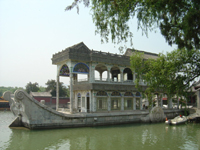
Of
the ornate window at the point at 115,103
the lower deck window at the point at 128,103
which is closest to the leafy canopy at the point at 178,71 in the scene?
the ornate window at the point at 115,103

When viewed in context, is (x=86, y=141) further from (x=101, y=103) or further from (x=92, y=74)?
(x=92, y=74)

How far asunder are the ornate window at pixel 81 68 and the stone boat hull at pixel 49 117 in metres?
3.54

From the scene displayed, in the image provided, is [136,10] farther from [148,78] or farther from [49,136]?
[49,136]

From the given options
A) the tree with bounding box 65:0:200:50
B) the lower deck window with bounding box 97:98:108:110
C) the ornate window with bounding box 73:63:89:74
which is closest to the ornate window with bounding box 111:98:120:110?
the lower deck window with bounding box 97:98:108:110

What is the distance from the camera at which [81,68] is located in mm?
16438

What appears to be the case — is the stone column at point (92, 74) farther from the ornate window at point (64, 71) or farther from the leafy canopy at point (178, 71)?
the leafy canopy at point (178, 71)

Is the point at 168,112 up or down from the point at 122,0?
down

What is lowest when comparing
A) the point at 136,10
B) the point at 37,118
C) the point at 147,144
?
the point at 147,144

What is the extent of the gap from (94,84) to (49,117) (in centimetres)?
449

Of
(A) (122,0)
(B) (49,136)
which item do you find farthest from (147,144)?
Result: (A) (122,0)

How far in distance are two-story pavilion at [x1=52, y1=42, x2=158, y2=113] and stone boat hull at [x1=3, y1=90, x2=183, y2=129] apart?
121 centimetres

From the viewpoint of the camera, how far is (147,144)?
1014 centimetres

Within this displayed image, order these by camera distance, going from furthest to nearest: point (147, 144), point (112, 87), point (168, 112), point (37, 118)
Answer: point (168, 112)
point (112, 87)
point (37, 118)
point (147, 144)

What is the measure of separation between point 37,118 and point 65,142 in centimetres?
376
